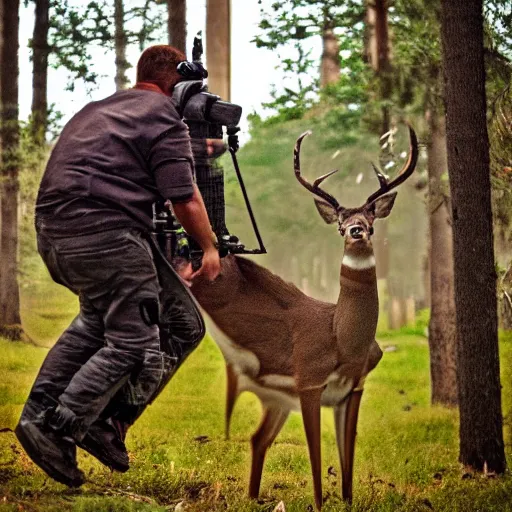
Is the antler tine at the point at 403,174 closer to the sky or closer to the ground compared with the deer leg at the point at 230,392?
closer to the sky

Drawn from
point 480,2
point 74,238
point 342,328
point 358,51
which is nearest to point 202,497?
point 342,328

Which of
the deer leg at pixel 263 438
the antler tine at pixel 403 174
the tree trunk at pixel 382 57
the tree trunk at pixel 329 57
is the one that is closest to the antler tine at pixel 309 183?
the antler tine at pixel 403 174

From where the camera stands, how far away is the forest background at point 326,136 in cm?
609

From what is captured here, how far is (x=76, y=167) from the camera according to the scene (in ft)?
16.9

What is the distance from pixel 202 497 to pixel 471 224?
2.31 meters

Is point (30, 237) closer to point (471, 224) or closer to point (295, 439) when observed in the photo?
point (295, 439)

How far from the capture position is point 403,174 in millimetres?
5852

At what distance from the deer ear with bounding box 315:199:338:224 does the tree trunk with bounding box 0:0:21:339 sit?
1.88 metres

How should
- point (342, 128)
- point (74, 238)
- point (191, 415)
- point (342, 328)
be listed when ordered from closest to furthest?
point (74, 238) < point (342, 328) < point (191, 415) < point (342, 128)

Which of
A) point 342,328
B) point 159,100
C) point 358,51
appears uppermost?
point 358,51

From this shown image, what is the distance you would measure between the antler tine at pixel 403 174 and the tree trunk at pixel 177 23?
1.43 metres

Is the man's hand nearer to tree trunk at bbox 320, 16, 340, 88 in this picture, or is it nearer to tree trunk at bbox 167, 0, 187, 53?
tree trunk at bbox 167, 0, 187, 53

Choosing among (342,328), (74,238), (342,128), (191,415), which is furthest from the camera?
(342,128)

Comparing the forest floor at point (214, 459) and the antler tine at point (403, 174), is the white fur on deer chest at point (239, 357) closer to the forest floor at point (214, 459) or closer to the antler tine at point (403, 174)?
the forest floor at point (214, 459)
